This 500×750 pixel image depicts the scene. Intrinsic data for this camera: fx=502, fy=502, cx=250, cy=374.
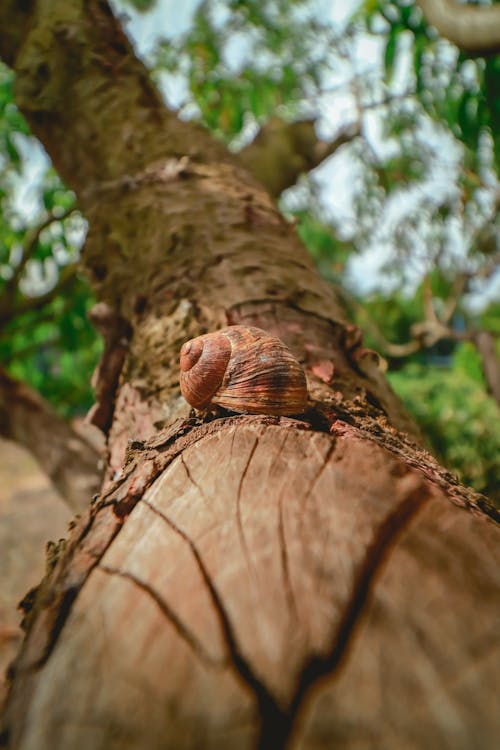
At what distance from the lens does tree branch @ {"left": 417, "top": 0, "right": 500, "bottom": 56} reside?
1.71 m

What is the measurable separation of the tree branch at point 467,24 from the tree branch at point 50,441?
8.59ft

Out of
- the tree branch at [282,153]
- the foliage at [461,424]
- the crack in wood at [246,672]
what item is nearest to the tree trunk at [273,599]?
the crack in wood at [246,672]

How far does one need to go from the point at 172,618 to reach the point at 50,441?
275cm

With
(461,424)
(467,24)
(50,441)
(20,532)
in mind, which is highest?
(467,24)

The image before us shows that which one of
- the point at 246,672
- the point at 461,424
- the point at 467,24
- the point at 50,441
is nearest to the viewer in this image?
the point at 246,672

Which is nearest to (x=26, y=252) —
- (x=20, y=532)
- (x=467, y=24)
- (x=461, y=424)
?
(x=467, y=24)

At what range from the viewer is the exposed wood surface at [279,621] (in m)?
0.46

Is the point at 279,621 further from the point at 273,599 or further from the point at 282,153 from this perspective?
the point at 282,153

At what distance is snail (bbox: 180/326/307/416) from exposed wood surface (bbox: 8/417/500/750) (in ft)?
0.60

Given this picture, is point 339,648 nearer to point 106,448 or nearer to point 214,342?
point 214,342

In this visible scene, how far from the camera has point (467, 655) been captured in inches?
19.1

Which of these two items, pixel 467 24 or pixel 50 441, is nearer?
pixel 467 24

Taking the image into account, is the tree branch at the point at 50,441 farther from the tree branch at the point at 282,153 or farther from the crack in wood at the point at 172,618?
the crack in wood at the point at 172,618

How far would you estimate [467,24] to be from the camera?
5.82ft
